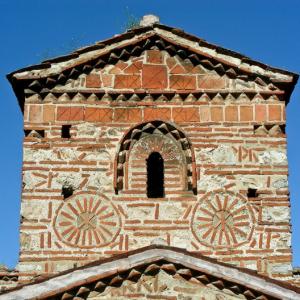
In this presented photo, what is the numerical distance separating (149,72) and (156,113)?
0.73 meters

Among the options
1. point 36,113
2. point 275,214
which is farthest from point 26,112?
point 275,214

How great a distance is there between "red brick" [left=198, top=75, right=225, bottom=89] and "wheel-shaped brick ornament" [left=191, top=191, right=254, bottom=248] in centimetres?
182

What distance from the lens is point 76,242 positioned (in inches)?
633

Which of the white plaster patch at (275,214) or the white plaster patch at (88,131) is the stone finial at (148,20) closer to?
the white plaster patch at (88,131)

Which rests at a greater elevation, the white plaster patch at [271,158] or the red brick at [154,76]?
the red brick at [154,76]

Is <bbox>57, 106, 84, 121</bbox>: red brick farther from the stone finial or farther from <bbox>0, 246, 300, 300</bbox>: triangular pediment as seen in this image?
<bbox>0, 246, 300, 300</bbox>: triangular pediment

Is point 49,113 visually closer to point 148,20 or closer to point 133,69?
point 133,69

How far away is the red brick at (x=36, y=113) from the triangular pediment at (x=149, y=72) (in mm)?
173

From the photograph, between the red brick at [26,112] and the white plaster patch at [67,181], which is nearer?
the white plaster patch at [67,181]

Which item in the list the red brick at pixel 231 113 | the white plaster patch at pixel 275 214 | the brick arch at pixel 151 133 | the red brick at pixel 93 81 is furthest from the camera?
the red brick at pixel 93 81

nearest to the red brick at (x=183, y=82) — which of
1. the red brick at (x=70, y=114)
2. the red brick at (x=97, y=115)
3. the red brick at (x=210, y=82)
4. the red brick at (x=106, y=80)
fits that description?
the red brick at (x=210, y=82)

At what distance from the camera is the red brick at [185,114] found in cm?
1691

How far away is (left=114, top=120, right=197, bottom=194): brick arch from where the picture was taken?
1650 cm

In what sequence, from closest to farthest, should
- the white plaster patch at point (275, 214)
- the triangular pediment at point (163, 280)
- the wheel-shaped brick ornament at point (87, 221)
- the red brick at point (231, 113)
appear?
the triangular pediment at point (163, 280), the wheel-shaped brick ornament at point (87, 221), the white plaster patch at point (275, 214), the red brick at point (231, 113)
